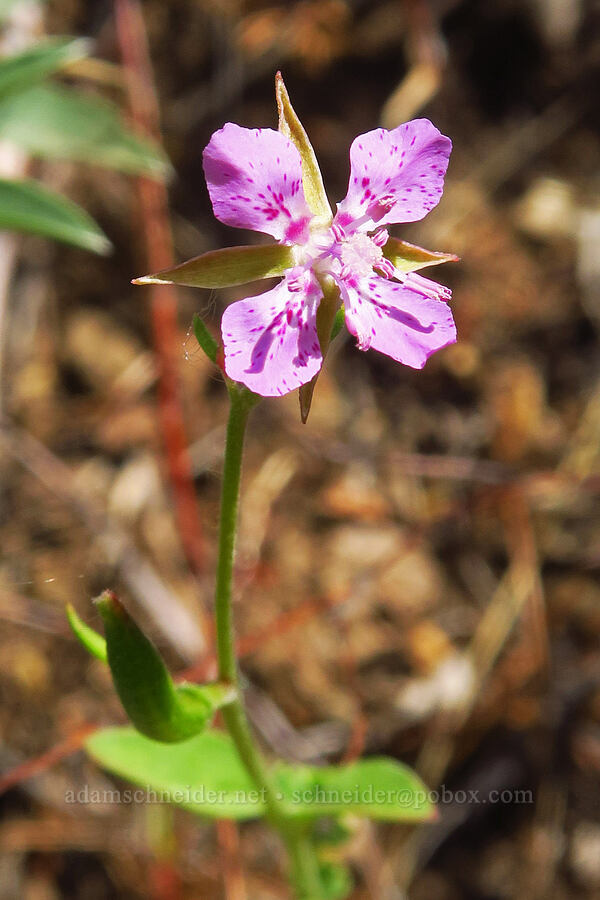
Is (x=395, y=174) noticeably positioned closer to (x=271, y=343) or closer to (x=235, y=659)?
(x=271, y=343)

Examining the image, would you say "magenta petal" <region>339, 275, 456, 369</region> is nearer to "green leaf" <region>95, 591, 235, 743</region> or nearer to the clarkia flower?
the clarkia flower

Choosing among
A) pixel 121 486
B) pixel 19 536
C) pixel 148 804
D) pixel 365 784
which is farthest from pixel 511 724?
pixel 19 536

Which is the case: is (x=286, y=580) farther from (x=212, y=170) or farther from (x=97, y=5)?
(x=97, y=5)

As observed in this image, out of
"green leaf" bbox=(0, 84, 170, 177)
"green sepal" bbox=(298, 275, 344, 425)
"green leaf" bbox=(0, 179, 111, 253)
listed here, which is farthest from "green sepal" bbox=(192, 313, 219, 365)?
"green leaf" bbox=(0, 84, 170, 177)

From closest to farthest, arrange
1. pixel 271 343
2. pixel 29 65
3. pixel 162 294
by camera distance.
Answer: pixel 271 343
pixel 29 65
pixel 162 294

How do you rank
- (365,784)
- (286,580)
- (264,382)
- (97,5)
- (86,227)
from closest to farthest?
(264,382) < (365,784) < (86,227) < (286,580) < (97,5)

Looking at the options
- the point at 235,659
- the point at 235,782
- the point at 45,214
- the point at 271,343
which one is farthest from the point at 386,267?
the point at 235,782

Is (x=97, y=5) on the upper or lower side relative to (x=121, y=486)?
upper
